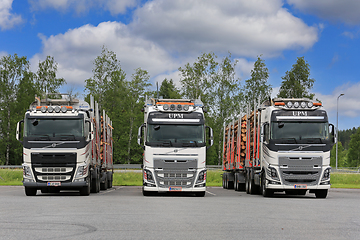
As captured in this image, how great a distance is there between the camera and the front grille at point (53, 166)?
62.1 feet

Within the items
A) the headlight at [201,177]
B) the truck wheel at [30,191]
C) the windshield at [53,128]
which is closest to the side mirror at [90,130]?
the windshield at [53,128]

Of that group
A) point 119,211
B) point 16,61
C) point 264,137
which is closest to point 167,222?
point 119,211

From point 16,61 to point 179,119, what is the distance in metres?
51.4

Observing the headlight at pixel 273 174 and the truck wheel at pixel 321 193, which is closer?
the headlight at pixel 273 174

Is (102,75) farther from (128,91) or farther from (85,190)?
(85,190)

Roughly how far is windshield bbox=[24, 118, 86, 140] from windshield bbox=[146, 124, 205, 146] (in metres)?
2.79

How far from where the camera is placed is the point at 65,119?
1944 centimetres

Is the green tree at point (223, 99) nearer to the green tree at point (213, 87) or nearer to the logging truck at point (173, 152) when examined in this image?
the green tree at point (213, 87)

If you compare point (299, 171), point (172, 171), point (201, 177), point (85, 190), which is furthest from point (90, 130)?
point (299, 171)

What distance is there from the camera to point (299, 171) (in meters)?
19.4

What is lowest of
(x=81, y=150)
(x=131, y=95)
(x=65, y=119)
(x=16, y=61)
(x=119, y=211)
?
(x=119, y=211)

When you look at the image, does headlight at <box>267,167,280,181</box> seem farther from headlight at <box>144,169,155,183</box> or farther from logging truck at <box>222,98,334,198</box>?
headlight at <box>144,169,155,183</box>

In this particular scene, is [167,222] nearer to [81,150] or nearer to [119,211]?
[119,211]

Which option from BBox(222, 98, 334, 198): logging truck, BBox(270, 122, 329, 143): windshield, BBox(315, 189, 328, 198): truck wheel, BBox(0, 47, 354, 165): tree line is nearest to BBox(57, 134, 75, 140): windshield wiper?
BBox(222, 98, 334, 198): logging truck
